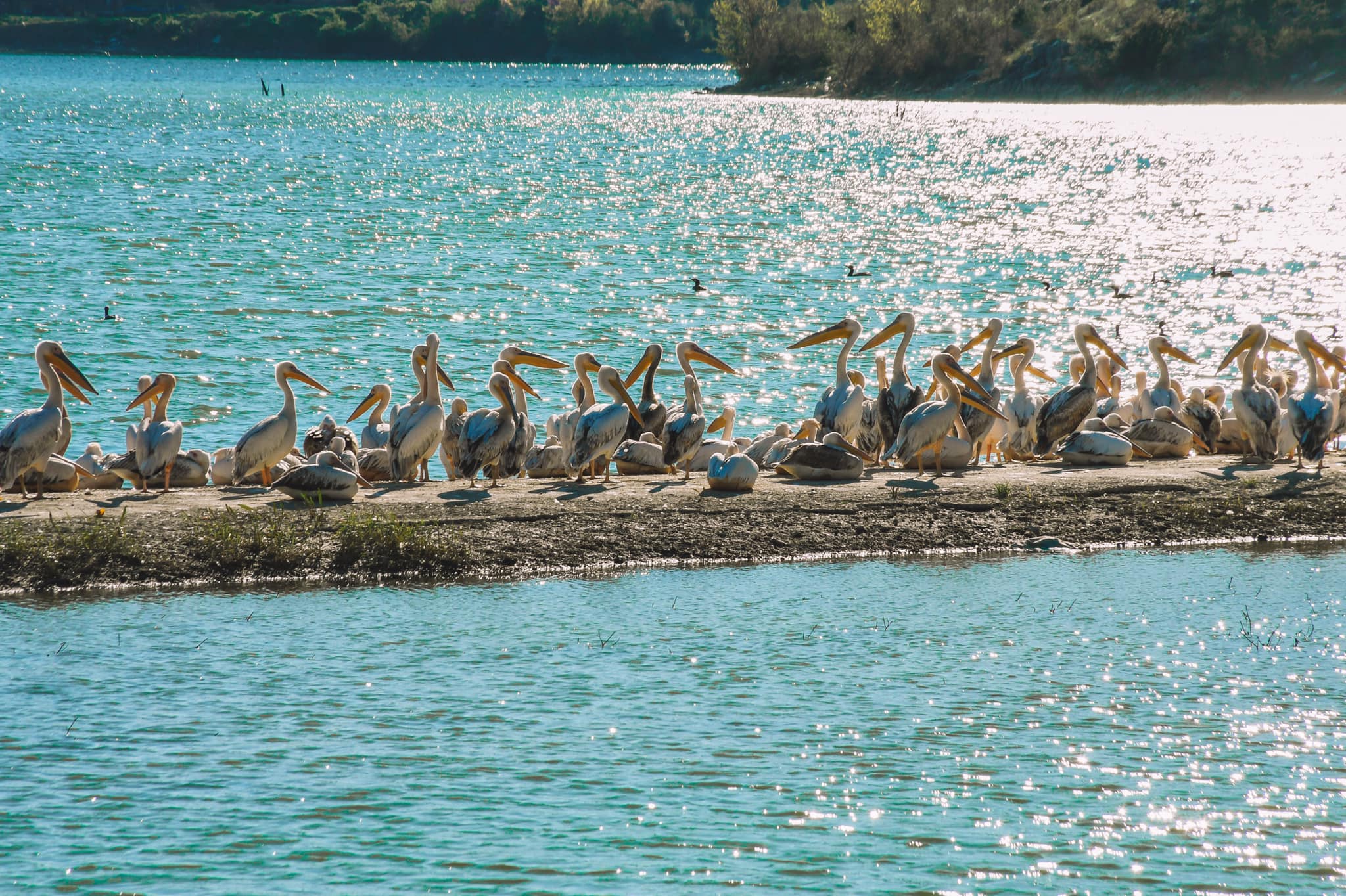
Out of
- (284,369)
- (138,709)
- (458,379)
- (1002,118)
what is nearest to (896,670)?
(138,709)

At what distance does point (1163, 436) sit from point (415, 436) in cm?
721

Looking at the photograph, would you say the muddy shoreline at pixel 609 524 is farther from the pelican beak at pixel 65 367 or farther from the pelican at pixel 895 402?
the pelican beak at pixel 65 367

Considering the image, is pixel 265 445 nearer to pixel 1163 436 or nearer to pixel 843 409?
pixel 843 409

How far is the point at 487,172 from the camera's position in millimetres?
63906

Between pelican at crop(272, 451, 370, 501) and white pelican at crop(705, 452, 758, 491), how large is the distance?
299 centimetres

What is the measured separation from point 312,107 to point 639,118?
24074 mm

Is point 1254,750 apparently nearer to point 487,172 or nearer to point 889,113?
point 487,172

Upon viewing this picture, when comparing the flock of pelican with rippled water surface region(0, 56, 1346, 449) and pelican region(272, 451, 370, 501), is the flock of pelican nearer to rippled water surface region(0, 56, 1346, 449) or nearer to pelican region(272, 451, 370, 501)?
pelican region(272, 451, 370, 501)

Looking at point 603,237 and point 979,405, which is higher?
point 979,405

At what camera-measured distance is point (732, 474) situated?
466 inches

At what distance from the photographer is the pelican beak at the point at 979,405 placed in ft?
43.3

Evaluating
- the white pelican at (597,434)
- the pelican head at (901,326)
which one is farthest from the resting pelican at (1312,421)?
the white pelican at (597,434)

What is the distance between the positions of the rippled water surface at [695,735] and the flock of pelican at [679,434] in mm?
2245

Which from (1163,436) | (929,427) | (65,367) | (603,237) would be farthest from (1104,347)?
(603,237)
